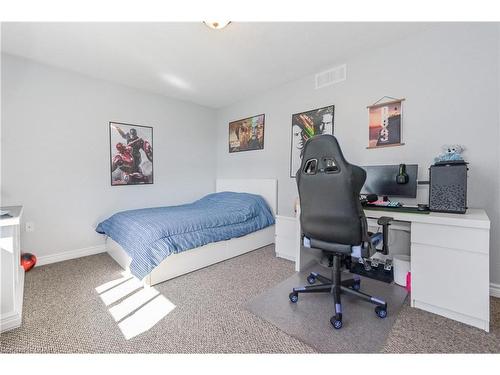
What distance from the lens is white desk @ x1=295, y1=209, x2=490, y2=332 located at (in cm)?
147

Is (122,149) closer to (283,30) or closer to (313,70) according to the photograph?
(283,30)

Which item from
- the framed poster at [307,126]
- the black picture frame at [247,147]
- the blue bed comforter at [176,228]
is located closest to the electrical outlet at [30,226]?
the blue bed comforter at [176,228]

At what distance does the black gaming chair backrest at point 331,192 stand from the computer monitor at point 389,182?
0.99 m

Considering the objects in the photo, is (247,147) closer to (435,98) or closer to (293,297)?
(435,98)

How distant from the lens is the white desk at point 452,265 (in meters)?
1.47

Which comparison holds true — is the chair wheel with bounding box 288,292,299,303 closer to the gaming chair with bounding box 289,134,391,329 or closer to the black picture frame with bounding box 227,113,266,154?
the gaming chair with bounding box 289,134,391,329

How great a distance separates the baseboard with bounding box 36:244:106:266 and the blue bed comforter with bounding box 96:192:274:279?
1.11 feet

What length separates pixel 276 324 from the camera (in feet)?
5.10

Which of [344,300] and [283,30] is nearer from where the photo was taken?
[344,300]

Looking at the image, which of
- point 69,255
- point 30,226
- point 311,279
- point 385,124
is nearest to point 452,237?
point 311,279

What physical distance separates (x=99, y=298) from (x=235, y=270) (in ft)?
4.14

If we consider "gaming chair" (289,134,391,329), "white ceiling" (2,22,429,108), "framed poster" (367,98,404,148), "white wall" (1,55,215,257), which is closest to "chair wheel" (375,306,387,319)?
"gaming chair" (289,134,391,329)

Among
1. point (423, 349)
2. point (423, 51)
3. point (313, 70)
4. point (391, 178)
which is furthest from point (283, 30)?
point (423, 349)

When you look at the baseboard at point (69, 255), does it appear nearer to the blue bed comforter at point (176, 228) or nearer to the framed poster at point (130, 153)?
the blue bed comforter at point (176, 228)
